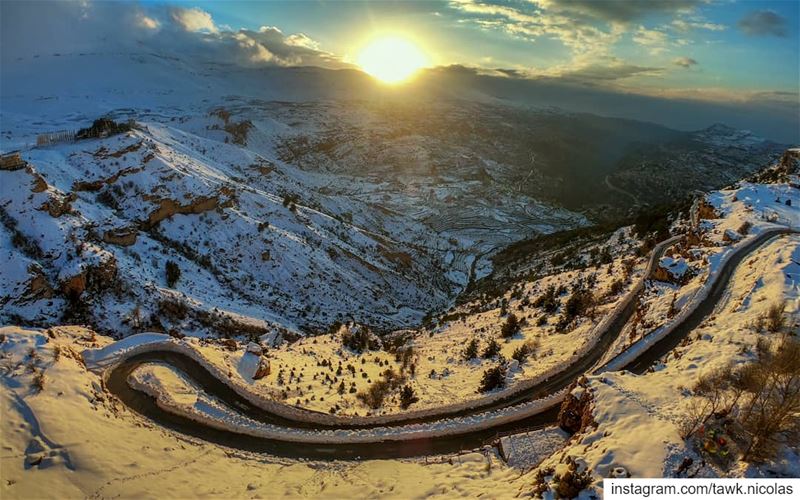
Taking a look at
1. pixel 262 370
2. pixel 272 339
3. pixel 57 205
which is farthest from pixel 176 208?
pixel 262 370

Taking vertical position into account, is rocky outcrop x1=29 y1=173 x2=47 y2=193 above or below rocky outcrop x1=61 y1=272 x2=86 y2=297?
above

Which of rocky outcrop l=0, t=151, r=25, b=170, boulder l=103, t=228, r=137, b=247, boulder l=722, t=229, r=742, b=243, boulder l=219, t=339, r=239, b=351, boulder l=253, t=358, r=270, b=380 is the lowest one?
boulder l=219, t=339, r=239, b=351

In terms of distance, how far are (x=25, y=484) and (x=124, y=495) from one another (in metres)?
2.16

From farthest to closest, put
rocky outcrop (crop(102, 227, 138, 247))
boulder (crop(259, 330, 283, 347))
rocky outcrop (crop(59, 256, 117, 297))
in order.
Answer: rocky outcrop (crop(102, 227, 138, 247)) → boulder (crop(259, 330, 283, 347)) → rocky outcrop (crop(59, 256, 117, 297))

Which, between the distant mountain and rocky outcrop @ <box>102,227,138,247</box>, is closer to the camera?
rocky outcrop @ <box>102,227,138,247</box>

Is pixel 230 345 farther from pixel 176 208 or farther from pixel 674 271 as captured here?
pixel 176 208

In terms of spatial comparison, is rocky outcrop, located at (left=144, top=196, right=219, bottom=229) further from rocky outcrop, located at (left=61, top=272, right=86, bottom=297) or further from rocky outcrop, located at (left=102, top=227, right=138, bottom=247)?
rocky outcrop, located at (left=61, top=272, right=86, bottom=297)

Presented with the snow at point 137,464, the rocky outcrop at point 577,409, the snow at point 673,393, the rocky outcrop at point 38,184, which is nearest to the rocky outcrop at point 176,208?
the rocky outcrop at point 38,184

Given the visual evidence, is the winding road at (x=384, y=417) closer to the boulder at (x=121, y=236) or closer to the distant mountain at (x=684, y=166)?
the boulder at (x=121, y=236)

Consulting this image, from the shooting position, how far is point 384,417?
15758 millimetres

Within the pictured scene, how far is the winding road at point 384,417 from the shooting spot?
1442 cm

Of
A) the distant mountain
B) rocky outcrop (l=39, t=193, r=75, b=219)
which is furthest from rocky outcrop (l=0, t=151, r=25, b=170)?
the distant mountain

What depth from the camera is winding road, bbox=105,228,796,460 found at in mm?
14422

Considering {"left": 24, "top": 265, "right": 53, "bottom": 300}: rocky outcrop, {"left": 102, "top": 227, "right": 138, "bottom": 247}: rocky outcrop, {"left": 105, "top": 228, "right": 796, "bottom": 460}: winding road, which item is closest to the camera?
{"left": 105, "top": 228, "right": 796, "bottom": 460}: winding road
